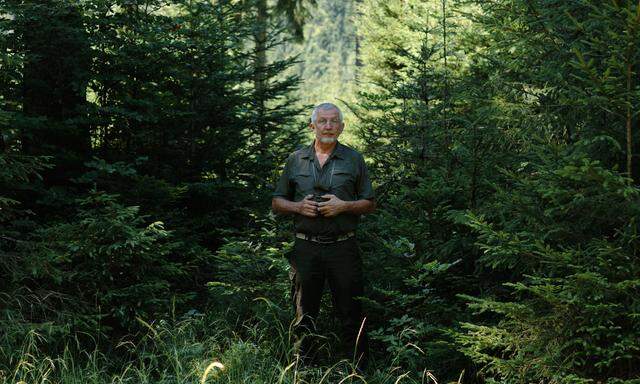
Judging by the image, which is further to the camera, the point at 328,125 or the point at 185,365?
the point at 328,125

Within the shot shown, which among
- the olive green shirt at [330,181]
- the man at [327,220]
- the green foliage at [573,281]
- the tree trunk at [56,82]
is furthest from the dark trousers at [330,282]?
the tree trunk at [56,82]

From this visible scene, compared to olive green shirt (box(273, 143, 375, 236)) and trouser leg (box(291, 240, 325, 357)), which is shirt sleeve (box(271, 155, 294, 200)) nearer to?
olive green shirt (box(273, 143, 375, 236))

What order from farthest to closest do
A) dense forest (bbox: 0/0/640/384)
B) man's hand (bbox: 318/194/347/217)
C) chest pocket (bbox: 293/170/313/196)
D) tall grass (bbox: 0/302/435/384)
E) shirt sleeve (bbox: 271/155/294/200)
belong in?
shirt sleeve (bbox: 271/155/294/200), chest pocket (bbox: 293/170/313/196), man's hand (bbox: 318/194/347/217), tall grass (bbox: 0/302/435/384), dense forest (bbox: 0/0/640/384)

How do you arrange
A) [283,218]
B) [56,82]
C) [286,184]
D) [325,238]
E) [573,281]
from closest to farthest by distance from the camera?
[573,281]
[325,238]
[286,184]
[283,218]
[56,82]

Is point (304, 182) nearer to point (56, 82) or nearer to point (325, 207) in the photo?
point (325, 207)

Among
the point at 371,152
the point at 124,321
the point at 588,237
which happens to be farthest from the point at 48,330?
the point at 588,237

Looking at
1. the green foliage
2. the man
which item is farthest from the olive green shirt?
the green foliage

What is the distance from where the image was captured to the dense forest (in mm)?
4121

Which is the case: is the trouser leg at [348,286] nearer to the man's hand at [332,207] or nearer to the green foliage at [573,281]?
the man's hand at [332,207]

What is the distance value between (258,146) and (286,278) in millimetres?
3288

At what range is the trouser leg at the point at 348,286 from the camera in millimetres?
5020

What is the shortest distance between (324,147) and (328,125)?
20 centimetres

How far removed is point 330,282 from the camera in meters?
5.14

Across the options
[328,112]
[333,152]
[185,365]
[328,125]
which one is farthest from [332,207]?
[185,365]
